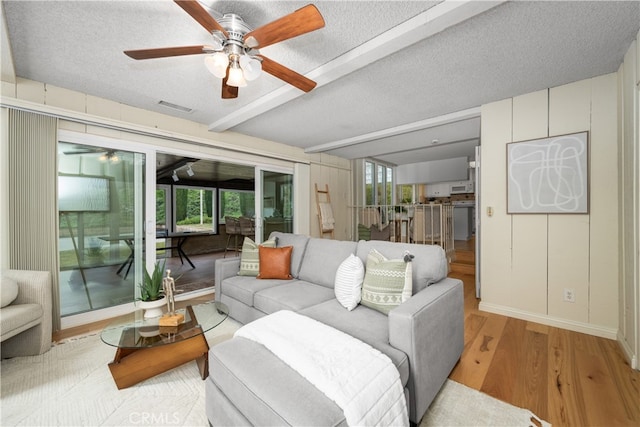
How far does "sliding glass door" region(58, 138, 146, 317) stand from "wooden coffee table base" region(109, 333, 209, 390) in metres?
1.63

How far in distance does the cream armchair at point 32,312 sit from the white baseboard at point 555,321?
4.19 m

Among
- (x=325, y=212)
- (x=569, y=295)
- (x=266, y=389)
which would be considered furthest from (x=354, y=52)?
(x=325, y=212)

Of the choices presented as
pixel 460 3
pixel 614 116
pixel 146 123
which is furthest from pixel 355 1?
pixel 146 123

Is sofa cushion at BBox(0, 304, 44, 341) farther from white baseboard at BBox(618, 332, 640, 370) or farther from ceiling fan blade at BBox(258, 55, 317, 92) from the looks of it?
white baseboard at BBox(618, 332, 640, 370)

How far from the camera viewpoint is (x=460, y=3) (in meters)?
1.48

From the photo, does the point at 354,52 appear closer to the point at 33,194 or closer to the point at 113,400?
the point at 113,400

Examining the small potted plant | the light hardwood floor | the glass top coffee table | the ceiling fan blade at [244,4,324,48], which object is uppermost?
the ceiling fan blade at [244,4,324,48]

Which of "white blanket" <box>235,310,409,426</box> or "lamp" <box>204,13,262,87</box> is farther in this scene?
"lamp" <box>204,13,262,87</box>

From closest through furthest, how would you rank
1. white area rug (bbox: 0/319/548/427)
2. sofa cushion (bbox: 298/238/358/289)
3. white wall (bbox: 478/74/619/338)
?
white area rug (bbox: 0/319/548/427) < white wall (bbox: 478/74/619/338) < sofa cushion (bbox: 298/238/358/289)

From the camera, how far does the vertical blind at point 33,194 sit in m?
2.31

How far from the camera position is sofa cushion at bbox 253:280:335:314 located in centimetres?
211

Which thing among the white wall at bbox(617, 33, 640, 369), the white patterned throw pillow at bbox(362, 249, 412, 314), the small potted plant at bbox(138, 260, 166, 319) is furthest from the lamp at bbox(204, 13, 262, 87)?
the white wall at bbox(617, 33, 640, 369)

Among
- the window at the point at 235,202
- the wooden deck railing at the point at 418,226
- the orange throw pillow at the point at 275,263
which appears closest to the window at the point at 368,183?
the wooden deck railing at the point at 418,226

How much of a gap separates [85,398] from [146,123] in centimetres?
278
